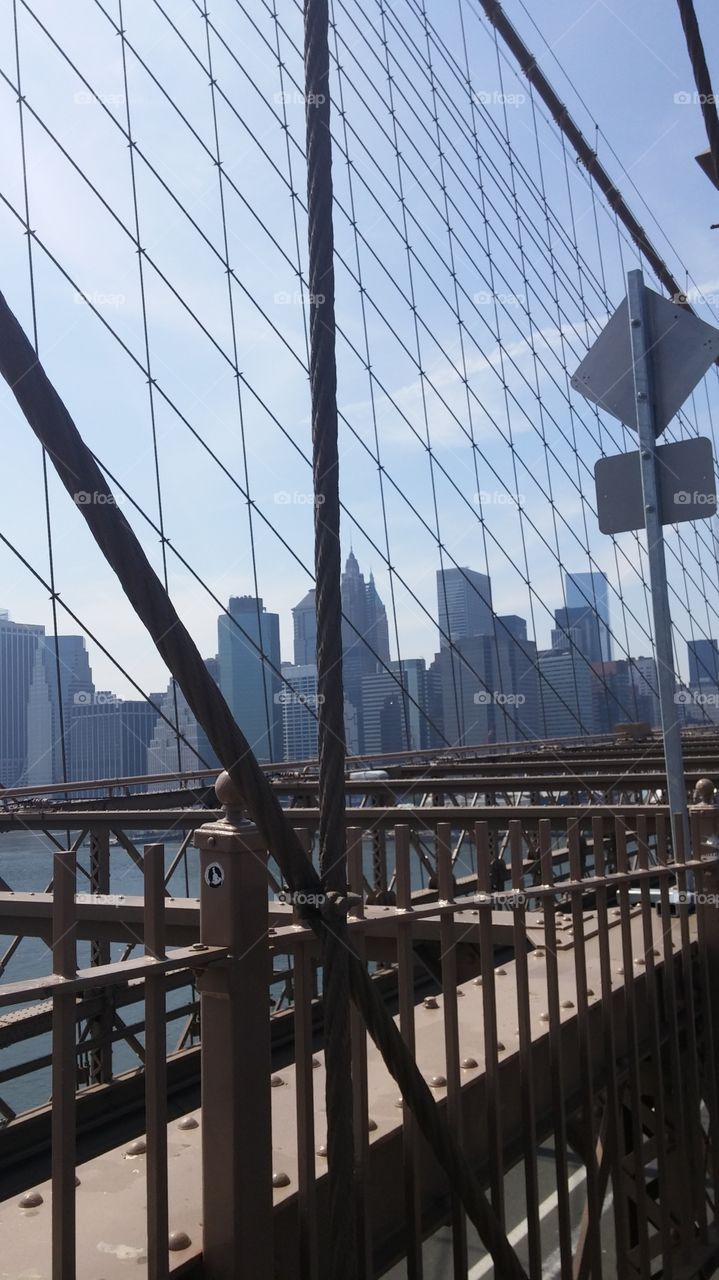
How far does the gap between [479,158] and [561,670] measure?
999 centimetres

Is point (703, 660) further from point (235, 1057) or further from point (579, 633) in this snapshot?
point (235, 1057)

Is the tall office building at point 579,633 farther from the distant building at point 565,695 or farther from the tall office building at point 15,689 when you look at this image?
the tall office building at point 15,689

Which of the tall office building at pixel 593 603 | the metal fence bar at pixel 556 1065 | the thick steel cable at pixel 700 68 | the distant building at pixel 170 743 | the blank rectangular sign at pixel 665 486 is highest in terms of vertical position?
the tall office building at pixel 593 603

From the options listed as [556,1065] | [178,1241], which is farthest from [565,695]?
[178,1241]

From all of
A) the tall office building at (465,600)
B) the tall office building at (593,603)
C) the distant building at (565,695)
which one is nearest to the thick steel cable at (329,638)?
the tall office building at (465,600)

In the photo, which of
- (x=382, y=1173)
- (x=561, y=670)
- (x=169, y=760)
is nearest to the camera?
(x=382, y=1173)

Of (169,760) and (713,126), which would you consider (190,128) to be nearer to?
(169,760)

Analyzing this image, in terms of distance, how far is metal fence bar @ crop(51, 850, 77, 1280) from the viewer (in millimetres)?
795

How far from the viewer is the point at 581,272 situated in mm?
20641

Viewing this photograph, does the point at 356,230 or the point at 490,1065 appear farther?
the point at 356,230

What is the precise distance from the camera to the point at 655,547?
7.30 feet

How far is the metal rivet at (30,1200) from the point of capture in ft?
3.62

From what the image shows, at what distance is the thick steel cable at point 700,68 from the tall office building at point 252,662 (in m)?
7.80

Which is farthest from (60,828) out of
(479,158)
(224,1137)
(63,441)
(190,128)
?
(479,158)
